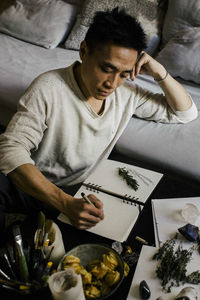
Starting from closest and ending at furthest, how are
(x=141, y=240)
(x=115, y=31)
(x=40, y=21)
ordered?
1. (x=141, y=240)
2. (x=115, y=31)
3. (x=40, y=21)

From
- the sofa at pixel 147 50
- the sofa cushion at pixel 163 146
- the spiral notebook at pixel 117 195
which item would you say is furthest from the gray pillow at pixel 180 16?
the spiral notebook at pixel 117 195

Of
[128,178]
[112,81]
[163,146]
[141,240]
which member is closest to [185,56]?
[163,146]

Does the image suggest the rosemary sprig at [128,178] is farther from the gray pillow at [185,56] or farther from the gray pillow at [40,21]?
the gray pillow at [40,21]

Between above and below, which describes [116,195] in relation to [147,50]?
below

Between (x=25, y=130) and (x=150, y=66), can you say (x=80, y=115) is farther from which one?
(x=150, y=66)

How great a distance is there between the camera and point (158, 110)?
1492mm

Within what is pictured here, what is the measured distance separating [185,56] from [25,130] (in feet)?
4.23

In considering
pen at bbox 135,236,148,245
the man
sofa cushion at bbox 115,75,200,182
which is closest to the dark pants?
the man

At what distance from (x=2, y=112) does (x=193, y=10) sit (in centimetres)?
147

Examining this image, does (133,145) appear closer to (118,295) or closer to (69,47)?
(118,295)

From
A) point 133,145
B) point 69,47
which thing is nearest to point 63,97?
point 133,145

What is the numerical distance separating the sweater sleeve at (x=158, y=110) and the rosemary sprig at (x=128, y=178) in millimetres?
401

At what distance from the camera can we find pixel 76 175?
1406mm

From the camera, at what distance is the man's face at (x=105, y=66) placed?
3.51 ft
